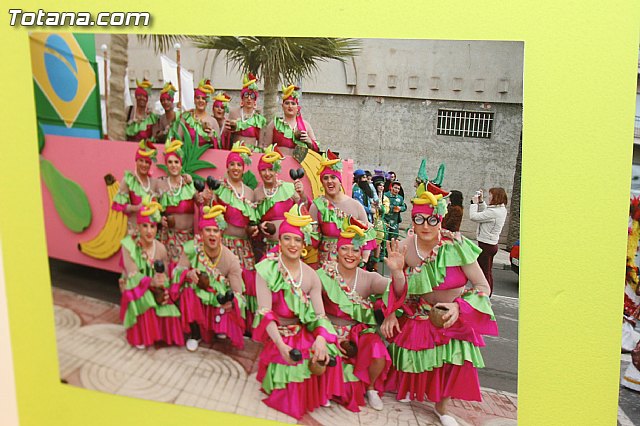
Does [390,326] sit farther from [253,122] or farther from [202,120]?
[202,120]

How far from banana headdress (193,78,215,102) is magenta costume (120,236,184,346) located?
60 cm

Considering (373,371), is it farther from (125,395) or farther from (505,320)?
(125,395)

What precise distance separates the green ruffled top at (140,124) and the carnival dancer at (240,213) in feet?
1.06

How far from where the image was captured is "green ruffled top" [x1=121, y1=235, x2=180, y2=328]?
195cm

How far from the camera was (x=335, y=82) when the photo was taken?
166 centimetres

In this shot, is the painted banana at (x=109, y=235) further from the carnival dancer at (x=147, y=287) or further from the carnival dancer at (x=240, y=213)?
the carnival dancer at (x=240, y=213)

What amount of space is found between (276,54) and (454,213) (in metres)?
0.74

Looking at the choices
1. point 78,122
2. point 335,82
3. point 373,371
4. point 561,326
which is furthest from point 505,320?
point 78,122

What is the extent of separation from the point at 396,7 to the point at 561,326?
3.49 ft

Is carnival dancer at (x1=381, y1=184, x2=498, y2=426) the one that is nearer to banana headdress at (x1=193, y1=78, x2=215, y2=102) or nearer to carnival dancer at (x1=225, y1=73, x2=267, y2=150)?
carnival dancer at (x1=225, y1=73, x2=267, y2=150)

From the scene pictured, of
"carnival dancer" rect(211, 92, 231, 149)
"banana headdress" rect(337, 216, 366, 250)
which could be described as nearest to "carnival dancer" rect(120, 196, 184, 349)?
"carnival dancer" rect(211, 92, 231, 149)

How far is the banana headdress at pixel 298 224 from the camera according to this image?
1675 millimetres

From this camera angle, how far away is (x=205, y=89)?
177 centimetres

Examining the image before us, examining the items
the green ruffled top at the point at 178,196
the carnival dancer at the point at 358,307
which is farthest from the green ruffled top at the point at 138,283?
the carnival dancer at the point at 358,307
